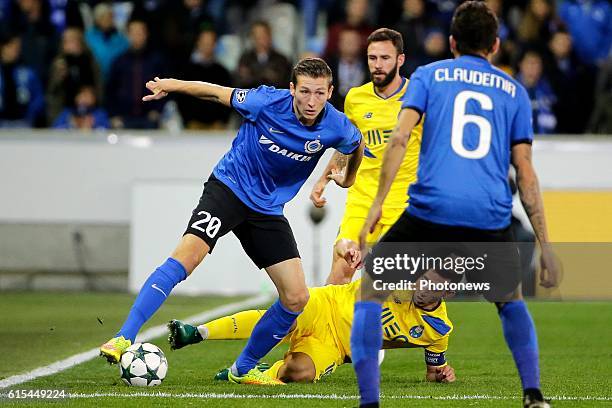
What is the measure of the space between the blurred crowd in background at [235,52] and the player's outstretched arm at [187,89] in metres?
7.06

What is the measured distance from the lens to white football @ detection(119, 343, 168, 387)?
7.41 metres

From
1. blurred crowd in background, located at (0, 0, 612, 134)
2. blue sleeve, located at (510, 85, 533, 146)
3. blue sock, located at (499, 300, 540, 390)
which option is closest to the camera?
blue sock, located at (499, 300, 540, 390)

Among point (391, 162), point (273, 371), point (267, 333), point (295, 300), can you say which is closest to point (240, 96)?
point (295, 300)

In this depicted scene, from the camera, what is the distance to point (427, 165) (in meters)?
5.88

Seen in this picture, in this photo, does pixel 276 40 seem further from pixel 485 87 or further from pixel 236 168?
pixel 485 87

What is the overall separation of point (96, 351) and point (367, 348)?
4222 mm

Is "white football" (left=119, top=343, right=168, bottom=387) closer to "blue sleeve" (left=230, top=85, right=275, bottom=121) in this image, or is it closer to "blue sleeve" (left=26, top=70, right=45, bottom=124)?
"blue sleeve" (left=230, top=85, right=275, bottom=121)

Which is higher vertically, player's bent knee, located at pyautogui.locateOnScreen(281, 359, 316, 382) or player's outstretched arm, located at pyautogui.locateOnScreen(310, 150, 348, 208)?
player's outstretched arm, located at pyautogui.locateOnScreen(310, 150, 348, 208)

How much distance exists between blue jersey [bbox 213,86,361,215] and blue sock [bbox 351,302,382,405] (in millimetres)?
2134

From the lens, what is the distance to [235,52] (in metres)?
16.9

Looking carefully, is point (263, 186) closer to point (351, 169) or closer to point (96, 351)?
point (351, 169)

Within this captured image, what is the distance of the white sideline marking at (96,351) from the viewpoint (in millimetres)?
7941

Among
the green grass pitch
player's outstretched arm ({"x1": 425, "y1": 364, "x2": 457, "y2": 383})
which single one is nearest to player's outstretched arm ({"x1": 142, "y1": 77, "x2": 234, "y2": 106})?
the green grass pitch

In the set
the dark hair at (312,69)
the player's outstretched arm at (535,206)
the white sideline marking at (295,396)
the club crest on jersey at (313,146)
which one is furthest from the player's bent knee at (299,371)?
the player's outstretched arm at (535,206)
